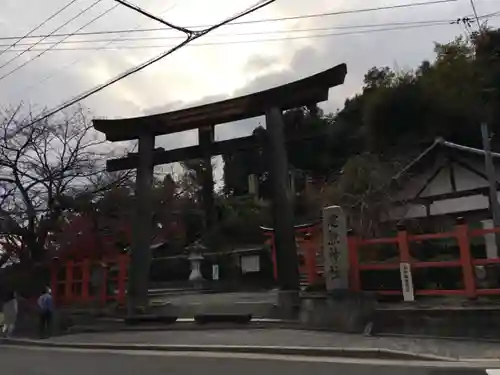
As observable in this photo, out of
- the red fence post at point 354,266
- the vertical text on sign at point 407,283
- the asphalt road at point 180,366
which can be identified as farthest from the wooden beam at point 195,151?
the asphalt road at point 180,366

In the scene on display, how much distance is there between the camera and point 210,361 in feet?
37.1

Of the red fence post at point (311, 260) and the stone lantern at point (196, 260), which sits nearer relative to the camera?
the red fence post at point (311, 260)

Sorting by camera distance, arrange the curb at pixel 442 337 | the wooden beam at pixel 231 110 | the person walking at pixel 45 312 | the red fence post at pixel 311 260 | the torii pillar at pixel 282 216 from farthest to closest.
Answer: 1. the person walking at pixel 45 312
2. the wooden beam at pixel 231 110
3. the red fence post at pixel 311 260
4. the torii pillar at pixel 282 216
5. the curb at pixel 442 337

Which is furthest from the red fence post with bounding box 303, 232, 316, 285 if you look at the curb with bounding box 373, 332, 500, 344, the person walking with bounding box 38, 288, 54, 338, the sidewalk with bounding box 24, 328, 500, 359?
the person walking with bounding box 38, 288, 54, 338

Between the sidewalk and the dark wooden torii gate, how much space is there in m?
2.16

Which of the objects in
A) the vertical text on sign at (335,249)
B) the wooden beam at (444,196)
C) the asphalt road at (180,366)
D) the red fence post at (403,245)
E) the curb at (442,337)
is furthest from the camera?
the wooden beam at (444,196)

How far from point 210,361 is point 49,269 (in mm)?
14004

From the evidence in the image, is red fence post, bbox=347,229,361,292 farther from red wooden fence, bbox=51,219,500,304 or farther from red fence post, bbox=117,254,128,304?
red fence post, bbox=117,254,128,304

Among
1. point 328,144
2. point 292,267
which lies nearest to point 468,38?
point 328,144

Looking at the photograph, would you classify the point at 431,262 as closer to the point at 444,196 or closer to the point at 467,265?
the point at 467,265

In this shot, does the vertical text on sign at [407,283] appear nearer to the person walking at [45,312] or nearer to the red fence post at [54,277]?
the person walking at [45,312]

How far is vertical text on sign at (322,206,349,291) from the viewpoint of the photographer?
14.5m

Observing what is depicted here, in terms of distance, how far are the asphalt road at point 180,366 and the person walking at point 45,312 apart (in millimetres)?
4953

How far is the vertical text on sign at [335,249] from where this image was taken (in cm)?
1448
